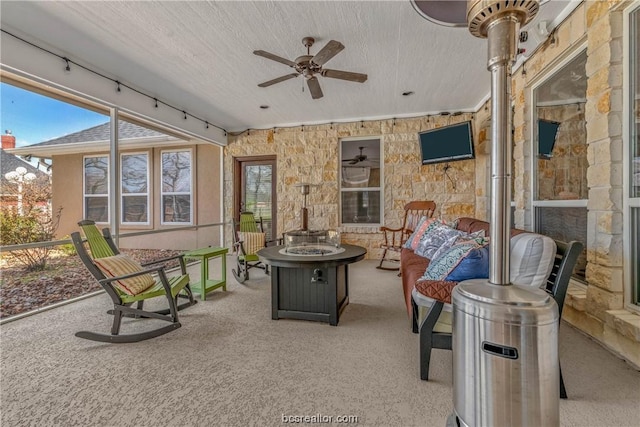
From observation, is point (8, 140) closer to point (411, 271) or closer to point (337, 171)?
point (337, 171)

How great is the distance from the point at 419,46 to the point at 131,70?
322 cm

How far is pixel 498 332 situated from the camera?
2.76ft

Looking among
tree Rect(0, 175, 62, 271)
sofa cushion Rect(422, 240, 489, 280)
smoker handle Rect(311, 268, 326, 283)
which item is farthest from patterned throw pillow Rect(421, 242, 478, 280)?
tree Rect(0, 175, 62, 271)

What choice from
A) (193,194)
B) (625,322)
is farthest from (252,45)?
(193,194)

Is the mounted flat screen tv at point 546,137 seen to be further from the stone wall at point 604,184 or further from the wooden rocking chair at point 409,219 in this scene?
the wooden rocking chair at point 409,219

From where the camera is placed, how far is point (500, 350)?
0.85 m

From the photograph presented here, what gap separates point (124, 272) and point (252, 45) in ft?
7.90

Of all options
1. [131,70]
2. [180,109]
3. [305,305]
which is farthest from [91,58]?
[305,305]

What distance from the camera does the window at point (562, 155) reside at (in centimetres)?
253

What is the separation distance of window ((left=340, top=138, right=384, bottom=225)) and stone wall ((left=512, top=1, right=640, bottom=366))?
3366 millimetres

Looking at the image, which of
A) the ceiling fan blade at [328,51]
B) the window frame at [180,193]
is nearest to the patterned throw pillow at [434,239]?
the ceiling fan blade at [328,51]

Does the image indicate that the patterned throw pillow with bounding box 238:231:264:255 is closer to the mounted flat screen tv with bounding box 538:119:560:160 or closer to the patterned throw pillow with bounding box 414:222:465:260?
the patterned throw pillow with bounding box 414:222:465:260

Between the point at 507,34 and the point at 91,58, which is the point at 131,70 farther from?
the point at 507,34

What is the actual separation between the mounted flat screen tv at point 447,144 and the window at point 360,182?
0.85 meters
